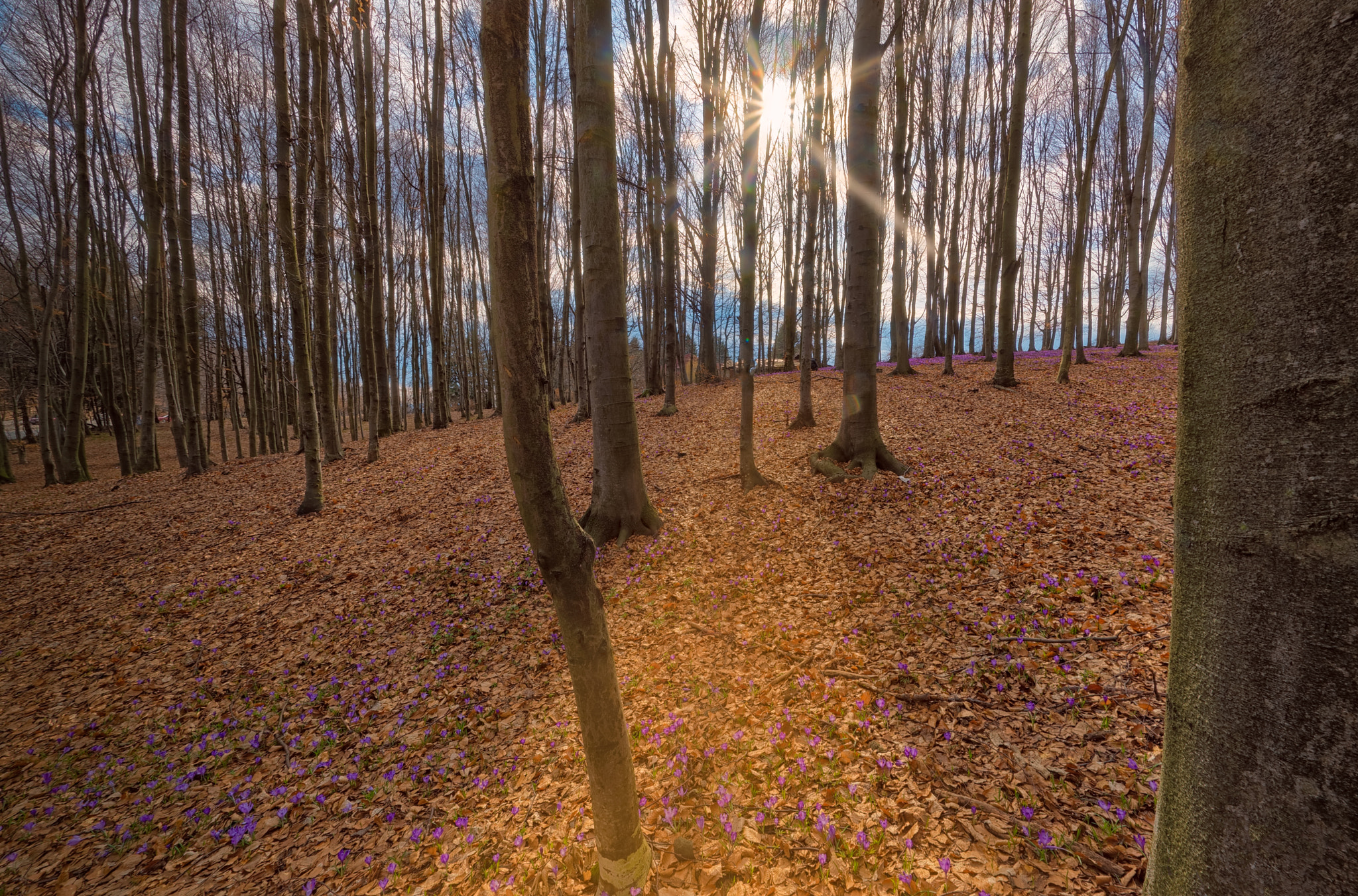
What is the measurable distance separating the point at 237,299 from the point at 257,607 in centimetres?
2357

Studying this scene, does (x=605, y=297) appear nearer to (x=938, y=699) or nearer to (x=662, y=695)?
(x=662, y=695)

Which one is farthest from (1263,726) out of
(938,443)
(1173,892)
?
(938,443)

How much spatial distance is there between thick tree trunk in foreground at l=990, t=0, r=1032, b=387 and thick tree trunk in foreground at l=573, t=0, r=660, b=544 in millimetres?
10692

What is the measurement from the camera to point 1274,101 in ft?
3.24

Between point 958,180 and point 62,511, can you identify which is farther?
point 958,180

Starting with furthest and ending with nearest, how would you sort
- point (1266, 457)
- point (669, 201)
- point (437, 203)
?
1. point (437, 203)
2. point (669, 201)
3. point (1266, 457)

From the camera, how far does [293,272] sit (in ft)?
28.9

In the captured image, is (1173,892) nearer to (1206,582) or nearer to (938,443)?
(1206,582)

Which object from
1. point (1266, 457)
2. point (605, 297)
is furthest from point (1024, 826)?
point (605, 297)

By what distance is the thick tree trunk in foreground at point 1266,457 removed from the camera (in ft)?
2.96

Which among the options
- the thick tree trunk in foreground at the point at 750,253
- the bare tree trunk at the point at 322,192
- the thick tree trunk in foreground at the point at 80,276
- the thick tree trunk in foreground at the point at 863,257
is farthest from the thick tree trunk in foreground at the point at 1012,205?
the thick tree trunk in foreground at the point at 80,276

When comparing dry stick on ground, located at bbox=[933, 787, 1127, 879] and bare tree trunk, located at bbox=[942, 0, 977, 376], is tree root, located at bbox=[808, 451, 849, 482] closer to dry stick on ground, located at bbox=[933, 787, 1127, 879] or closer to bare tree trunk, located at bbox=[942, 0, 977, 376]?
dry stick on ground, located at bbox=[933, 787, 1127, 879]

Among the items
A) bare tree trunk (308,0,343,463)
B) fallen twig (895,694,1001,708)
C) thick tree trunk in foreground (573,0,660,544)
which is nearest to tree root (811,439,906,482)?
thick tree trunk in foreground (573,0,660,544)

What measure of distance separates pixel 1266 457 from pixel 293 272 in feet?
38.7
